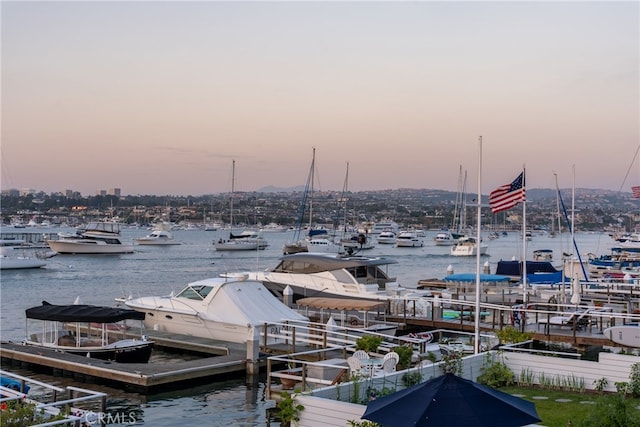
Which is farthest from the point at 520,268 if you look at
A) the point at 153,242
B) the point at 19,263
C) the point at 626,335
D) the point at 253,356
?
the point at 153,242

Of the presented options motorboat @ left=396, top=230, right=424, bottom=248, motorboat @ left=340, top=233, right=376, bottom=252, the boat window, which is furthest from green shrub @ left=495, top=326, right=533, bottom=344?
motorboat @ left=396, top=230, right=424, bottom=248

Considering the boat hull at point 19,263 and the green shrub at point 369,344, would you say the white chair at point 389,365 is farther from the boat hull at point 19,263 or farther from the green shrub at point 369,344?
the boat hull at point 19,263

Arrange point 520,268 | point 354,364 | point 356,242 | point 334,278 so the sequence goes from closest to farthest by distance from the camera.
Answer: point 354,364 < point 334,278 < point 520,268 < point 356,242

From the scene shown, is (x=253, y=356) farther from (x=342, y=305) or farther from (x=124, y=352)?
(x=342, y=305)

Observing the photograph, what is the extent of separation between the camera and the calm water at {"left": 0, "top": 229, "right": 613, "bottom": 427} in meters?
18.7

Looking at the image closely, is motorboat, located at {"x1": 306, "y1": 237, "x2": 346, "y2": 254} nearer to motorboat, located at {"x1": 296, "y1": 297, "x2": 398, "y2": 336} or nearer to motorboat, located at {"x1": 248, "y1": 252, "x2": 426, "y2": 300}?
motorboat, located at {"x1": 248, "y1": 252, "x2": 426, "y2": 300}

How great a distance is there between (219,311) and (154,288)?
34.8m

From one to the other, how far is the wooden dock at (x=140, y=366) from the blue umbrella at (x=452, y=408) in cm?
1114

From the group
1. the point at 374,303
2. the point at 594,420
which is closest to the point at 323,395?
the point at 594,420

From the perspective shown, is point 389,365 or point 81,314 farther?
point 81,314

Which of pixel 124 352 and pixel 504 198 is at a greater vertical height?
pixel 504 198

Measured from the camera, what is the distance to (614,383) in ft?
52.4

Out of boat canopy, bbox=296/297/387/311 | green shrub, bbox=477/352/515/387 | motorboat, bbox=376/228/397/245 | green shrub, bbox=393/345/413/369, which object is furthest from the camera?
motorboat, bbox=376/228/397/245

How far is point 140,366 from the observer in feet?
69.3
